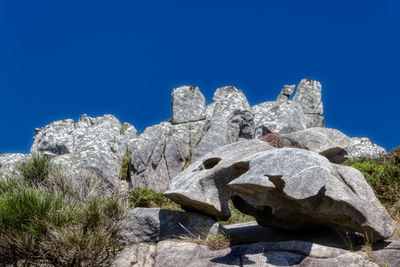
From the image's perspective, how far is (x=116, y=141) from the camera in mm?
29391

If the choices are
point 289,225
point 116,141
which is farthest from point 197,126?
point 289,225

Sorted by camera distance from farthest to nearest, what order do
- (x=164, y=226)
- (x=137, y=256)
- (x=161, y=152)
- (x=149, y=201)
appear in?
1. (x=161, y=152)
2. (x=149, y=201)
3. (x=164, y=226)
4. (x=137, y=256)

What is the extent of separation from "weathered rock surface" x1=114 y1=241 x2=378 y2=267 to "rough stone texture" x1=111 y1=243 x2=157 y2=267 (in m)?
0.03

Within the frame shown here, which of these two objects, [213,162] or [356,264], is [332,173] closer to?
[356,264]

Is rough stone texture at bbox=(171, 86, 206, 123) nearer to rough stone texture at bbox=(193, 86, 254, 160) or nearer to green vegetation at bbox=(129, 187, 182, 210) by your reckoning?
rough stone texture at bbox=(193, 86, 254, 160)

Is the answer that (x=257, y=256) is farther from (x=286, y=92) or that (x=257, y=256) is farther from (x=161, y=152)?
(x=286, y=92)

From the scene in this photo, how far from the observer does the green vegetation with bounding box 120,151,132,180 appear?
2741cm

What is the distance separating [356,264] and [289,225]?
2.42 meters

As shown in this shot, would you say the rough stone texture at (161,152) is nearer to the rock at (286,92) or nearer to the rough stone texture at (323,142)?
the rock at (286,92)

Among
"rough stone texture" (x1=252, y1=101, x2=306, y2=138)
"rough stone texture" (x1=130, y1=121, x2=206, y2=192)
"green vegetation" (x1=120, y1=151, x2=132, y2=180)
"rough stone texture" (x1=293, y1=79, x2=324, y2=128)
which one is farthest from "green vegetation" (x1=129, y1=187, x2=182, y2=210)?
"rough stone texture" (x1=293, y1=79, x2=324, y2=128)

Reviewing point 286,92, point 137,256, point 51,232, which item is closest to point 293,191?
point 137,256

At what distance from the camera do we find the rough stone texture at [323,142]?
37.8 ft

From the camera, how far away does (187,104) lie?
3120 cm

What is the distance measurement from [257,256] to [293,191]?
1.99 m
